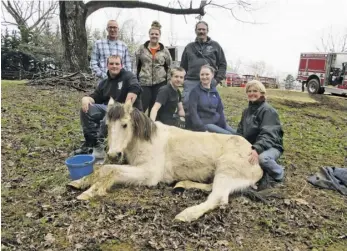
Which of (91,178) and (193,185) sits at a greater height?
(91,178)

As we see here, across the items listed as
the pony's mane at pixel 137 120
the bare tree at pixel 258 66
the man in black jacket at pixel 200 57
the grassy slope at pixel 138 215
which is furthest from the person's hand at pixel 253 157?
the bare tree at pixel 258 66

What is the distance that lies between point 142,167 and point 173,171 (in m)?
0.41

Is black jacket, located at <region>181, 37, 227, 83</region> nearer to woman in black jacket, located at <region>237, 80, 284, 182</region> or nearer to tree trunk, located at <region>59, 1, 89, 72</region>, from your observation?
woman in black jacket, located at <region>237, 80, 284, 182</region>

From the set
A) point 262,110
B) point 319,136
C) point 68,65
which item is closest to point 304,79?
point 319,136

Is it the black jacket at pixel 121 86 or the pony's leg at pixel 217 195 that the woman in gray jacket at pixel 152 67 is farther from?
the pony's leg at pixel 217 195

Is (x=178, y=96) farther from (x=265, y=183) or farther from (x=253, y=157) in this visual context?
(x=265, y=183)

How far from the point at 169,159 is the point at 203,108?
4.31ft

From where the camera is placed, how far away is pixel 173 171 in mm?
3793

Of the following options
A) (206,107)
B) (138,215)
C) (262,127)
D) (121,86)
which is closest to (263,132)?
(262,127)

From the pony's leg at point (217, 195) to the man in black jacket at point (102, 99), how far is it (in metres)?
1.70

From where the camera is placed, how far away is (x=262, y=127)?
13.3ft

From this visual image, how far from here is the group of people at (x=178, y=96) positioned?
13.3 feet

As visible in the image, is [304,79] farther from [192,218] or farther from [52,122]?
[192,218]

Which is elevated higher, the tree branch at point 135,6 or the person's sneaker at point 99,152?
the tree branch at point 135,6
